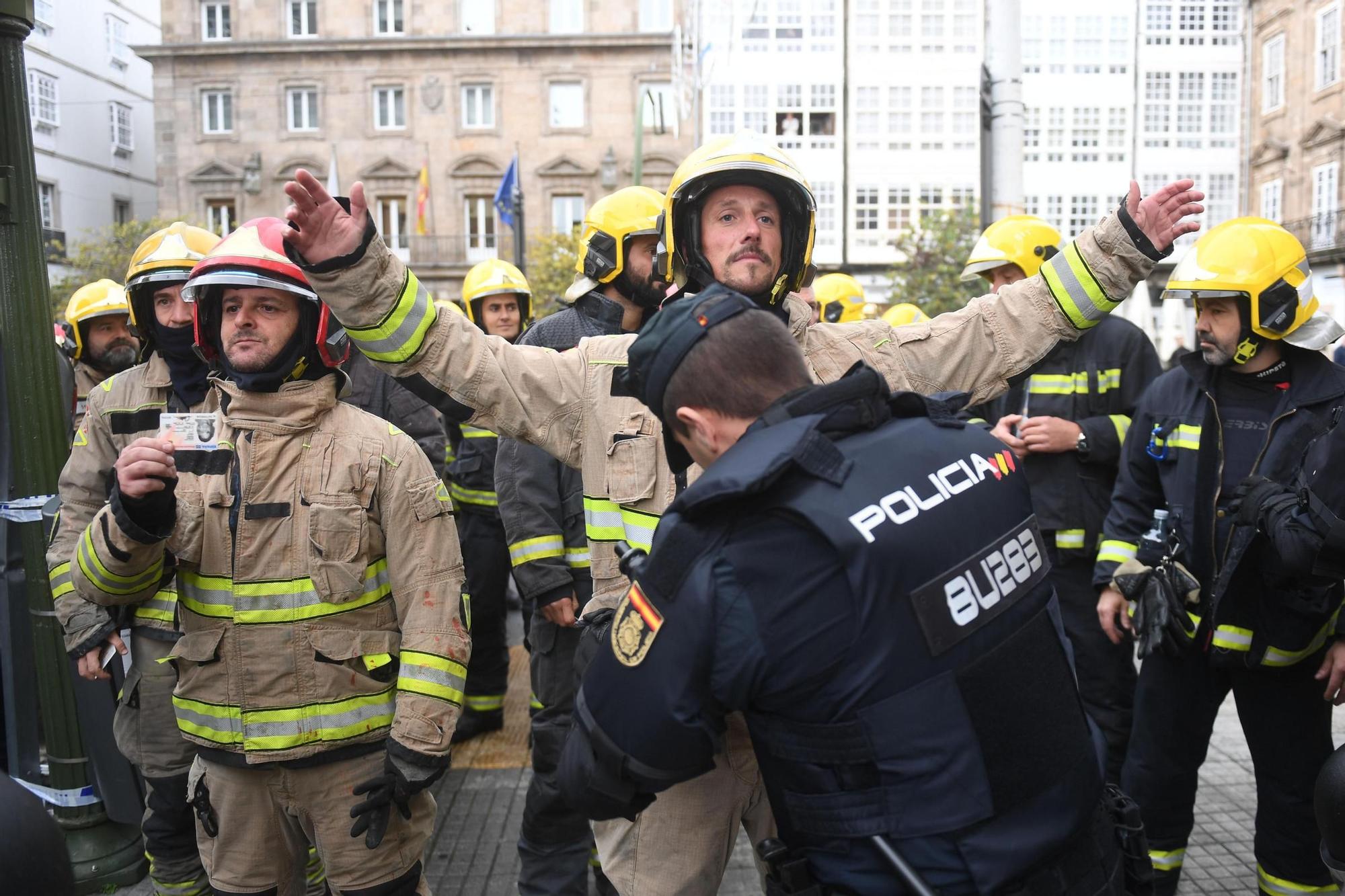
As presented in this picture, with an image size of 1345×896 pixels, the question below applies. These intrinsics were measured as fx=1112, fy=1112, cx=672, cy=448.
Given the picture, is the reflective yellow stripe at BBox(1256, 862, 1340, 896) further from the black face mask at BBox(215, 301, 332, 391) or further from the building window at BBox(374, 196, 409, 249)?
the building window at BBox(374, 196, 409, 249)

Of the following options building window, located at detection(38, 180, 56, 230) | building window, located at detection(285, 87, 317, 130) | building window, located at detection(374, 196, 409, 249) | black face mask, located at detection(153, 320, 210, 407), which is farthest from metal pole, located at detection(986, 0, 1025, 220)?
building window, located at detection(285, 87, 317, 130)

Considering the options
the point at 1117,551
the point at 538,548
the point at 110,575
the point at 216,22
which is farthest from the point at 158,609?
the point at 216,22

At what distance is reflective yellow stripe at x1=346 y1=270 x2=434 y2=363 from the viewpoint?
237 centimetres

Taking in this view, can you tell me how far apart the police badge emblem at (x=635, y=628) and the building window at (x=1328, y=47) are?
116 ft

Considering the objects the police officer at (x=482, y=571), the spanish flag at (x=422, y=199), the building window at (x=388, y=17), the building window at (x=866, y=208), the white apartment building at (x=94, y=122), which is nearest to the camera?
the police officer at (x=482, y=571)


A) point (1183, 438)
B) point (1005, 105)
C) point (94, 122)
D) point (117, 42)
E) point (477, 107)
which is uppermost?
point (117, 42)

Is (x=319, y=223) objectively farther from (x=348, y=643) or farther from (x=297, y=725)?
(x=297, y=725)

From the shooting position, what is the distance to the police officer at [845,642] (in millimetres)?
1771

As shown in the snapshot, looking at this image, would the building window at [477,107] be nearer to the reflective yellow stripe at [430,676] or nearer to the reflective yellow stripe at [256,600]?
the reflective yellow stripe at [256,600]

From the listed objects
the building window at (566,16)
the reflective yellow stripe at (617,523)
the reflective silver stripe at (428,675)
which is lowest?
the reflective silver stripe at (428,675)

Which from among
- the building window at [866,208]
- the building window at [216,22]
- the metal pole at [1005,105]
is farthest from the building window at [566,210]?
the metal pole at [1005,105]

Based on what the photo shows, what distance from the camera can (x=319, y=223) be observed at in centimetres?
228

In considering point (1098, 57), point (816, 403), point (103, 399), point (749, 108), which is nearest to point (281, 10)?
point (749, 108)

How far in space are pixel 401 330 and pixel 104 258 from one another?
→ 31588 mm
